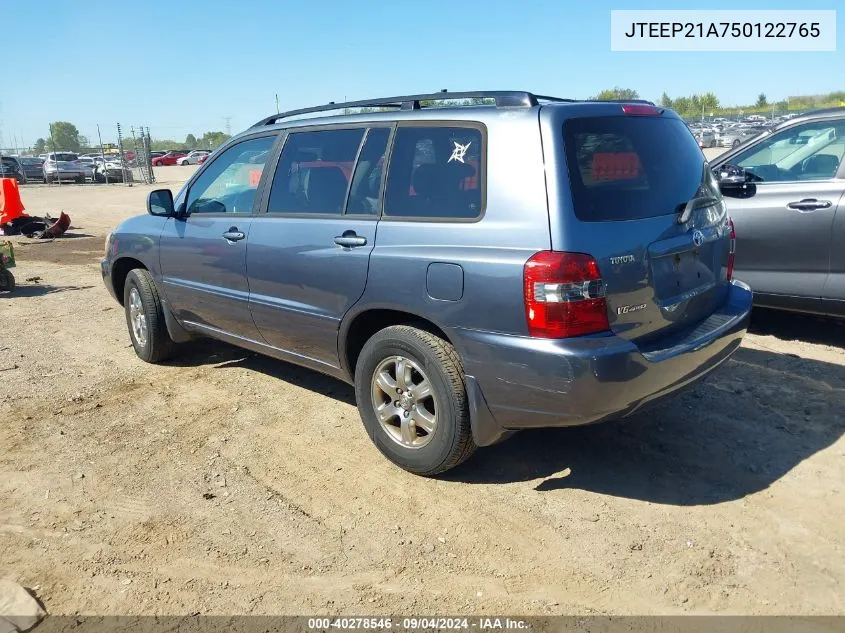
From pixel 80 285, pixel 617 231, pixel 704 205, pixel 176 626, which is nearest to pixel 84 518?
pixel 176 626

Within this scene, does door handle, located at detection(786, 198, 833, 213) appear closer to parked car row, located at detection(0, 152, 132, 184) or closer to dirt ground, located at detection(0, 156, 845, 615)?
dirt ground, located at detection(0, 156, 845, 615)

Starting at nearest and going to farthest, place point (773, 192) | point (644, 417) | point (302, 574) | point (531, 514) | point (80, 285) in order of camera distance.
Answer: point (302, 574), point (531, 514), point (644, 417), point (773, 192), point (80, 285)

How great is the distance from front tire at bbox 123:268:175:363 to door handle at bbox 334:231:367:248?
229 centimetres

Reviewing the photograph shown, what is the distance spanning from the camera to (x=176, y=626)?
266 centimetres

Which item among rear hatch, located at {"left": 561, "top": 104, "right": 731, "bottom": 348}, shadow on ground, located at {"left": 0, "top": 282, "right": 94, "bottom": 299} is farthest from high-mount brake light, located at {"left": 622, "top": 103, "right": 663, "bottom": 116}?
shadow on ground, located at {"left": 0, "top": 282, "right": 94, "bottom": 299}

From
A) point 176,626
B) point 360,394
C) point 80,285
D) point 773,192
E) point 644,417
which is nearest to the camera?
point 176,626

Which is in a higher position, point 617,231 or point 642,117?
point 642,117

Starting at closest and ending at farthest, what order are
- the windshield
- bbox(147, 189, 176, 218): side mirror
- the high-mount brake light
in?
the high-mount brake light < bbox(147, 189, 176, 218): side mirror < the windshield

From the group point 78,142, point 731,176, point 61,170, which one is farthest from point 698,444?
point 78,142

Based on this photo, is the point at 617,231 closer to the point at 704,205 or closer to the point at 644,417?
the point at 704,205

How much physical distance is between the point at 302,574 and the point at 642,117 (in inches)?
107

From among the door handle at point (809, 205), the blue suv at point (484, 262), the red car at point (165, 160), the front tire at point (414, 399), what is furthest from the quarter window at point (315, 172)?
the red car at point (165, 160)

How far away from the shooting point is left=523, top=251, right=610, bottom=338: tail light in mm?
2967

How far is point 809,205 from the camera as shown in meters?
5.37
